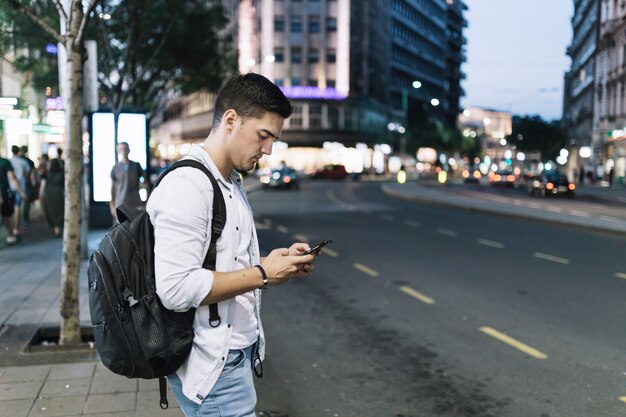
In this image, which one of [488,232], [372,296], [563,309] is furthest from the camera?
[488,232]

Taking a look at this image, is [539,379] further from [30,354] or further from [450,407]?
[30,354]

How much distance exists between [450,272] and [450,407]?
5.68 m

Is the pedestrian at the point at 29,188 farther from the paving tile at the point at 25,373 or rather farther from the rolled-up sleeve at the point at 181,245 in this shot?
the rolled-up sleeve at the point at 181,245

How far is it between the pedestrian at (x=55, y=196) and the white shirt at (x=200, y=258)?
12638mm

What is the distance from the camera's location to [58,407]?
4.32 metres

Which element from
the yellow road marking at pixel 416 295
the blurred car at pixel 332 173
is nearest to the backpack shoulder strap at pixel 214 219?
the yellow road marking at pixel 416 295

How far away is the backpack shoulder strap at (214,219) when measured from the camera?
7.04 feet

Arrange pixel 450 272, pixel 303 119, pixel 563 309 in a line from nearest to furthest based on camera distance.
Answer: pixel 563 309, pixel 450 272, pixel 303 119

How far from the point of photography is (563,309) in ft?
25.4

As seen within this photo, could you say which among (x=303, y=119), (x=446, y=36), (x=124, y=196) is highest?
(x=446, y=36)

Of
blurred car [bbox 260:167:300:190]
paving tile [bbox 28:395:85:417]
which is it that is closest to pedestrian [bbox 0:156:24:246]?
paving tile [bbox 28:395:85:417]

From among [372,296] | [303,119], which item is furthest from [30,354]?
[303,119]

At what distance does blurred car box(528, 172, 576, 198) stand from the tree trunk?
34756mm

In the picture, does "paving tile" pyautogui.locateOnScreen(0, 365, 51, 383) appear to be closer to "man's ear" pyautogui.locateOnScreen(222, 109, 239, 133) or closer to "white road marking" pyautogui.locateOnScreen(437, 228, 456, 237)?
"man's ear" pyautogui.locateOnScreen(222, 109, 239, 133)
